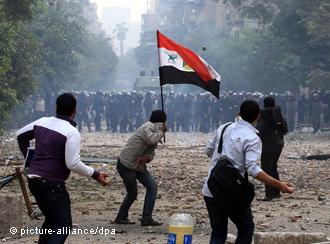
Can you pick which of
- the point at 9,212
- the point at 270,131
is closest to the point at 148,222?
the point at 9,212

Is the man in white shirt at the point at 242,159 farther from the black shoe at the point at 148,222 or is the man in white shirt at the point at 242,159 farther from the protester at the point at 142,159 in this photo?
the black shoe at the point at 148,222

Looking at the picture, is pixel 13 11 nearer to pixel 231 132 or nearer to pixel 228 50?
pixel 231 132

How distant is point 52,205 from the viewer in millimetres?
7117

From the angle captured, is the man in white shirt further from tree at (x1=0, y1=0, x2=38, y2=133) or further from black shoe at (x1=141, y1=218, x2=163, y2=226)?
tree at (x1=0, y1=0, x2=38, y2=133)

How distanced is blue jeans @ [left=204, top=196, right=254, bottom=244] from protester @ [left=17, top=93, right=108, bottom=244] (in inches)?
35.7

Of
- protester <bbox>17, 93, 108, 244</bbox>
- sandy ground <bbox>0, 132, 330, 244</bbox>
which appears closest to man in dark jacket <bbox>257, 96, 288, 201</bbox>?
sandy ground <bbox>0, 132, 330, 244</bbox>

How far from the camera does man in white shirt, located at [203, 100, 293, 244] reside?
23.3 ft

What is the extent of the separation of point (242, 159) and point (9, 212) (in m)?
3.39

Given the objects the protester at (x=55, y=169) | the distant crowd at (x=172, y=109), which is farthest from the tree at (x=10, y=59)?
the protester at (x=55, y=169)

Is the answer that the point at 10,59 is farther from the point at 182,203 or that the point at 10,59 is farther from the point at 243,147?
the point at 243,147

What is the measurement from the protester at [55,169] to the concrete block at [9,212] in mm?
2458

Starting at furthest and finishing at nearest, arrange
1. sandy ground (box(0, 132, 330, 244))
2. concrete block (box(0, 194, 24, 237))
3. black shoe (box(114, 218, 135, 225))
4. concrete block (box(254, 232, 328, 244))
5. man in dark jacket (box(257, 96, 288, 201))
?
man in dark jacket (box(257, 96, 288, 201)) → black shoe (box(114, 218, 135, 225)) → sandy ground (box(0, 132, 330, 244)) → concrete block (box(0, 194, 24, 237)) → concrete block (box(254, 232, 328, 244))

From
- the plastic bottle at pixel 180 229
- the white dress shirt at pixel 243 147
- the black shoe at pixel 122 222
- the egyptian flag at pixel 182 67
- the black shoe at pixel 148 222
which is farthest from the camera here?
the egyptian flag at pixel 182 67

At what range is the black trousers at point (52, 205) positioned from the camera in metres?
7.12
